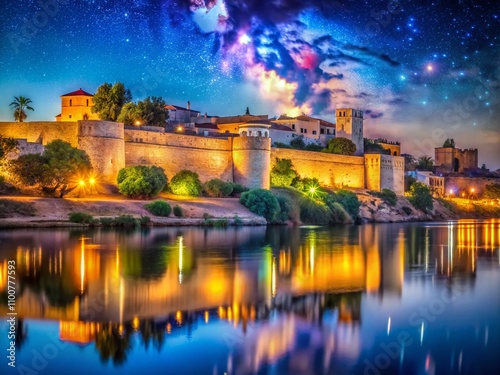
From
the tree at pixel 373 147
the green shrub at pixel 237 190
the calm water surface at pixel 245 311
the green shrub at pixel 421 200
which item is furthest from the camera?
the tree at pixel 373 147

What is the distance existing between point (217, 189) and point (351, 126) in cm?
2553

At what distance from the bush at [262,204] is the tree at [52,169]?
26.4 feet

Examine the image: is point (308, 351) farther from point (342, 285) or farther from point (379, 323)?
point (342, 285)

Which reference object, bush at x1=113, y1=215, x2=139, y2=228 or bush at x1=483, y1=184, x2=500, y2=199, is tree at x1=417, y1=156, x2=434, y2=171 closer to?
bush at x1=483, y1=184, x2=500, y2=199

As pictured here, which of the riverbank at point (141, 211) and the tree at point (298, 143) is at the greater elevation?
the tree at point (298, 143)

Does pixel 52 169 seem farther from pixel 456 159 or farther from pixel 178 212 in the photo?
pixel 456 159

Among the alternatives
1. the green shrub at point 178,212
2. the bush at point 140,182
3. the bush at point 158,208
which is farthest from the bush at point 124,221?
the bush at point 140,182

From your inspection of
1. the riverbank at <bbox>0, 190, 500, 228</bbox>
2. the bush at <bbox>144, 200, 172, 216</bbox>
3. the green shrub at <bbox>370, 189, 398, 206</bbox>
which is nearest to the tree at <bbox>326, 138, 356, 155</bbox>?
the green shrub at <bbox>370, 189, 398, 206</bbox>

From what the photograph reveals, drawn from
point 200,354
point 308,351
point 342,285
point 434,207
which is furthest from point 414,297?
point 434,207

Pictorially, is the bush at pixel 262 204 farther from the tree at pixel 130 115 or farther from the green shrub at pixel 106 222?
the tree at pixel 130 115

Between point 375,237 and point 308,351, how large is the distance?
18.9 meters

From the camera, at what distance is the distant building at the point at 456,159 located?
Result: 3248 inches

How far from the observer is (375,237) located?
87.9 ft

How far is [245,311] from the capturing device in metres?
10.5
